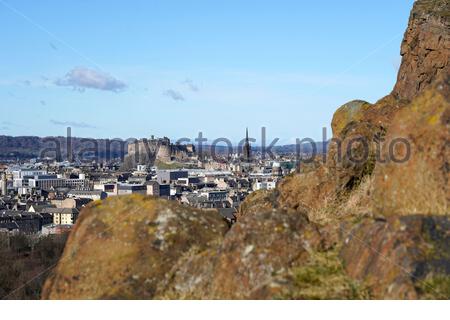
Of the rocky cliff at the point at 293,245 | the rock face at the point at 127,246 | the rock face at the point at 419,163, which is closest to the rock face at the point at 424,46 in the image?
the rock face at the point at 419,163

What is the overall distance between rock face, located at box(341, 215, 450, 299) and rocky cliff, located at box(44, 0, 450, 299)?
0.01 m

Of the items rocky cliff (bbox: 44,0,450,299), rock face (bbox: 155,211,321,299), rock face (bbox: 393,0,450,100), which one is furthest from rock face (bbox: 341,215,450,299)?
rock face (bbox: 393,0,450,100)

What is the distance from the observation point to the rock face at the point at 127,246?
31.5ft

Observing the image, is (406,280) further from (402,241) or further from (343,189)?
(343,189)

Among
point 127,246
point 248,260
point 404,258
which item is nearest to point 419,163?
point 404,258

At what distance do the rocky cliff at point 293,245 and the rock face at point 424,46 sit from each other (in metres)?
10.9

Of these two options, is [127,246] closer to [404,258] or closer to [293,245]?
[293,245]

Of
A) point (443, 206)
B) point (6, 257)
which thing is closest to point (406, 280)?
point (443, 206)

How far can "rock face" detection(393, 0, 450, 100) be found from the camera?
2281cm

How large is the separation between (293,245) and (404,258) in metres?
1.52

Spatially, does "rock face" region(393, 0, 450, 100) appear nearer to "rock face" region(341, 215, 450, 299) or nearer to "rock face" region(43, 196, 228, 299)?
"rock face" region(43, 196, 228, 299)

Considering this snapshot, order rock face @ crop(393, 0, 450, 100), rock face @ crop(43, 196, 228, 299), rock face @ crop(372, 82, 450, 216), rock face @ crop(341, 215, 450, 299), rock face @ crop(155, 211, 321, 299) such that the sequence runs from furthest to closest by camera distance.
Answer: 1. rock face @ crop(393, 0, 450, 100)
2. rock face @ crop(372, 82, 450, 216)
3. rock face @ crop(43, 196, 228, 299)
4. rock face @ crop(155, 211, 321, 299)
5. rock face @ crop(341, 215, 450, 299)

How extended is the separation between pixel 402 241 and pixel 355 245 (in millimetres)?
831

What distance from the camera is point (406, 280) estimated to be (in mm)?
8234
